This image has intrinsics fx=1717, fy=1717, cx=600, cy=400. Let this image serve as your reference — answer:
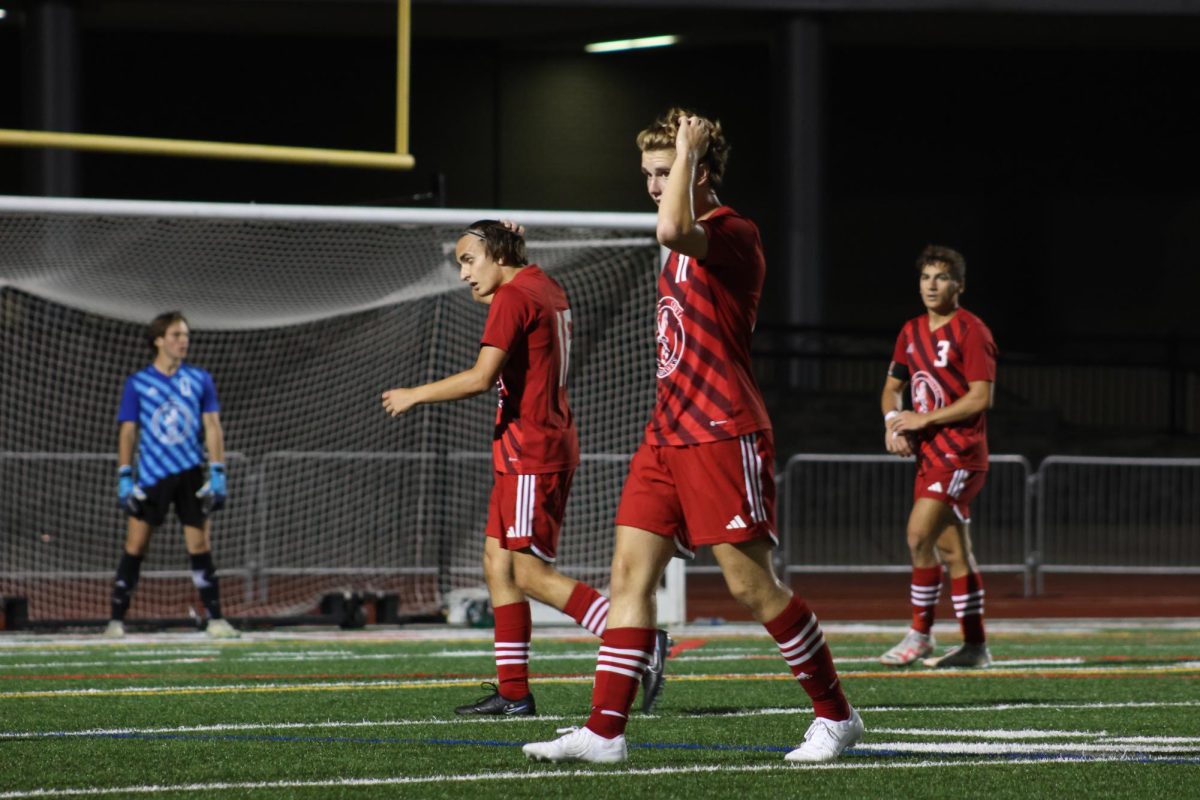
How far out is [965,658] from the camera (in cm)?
873

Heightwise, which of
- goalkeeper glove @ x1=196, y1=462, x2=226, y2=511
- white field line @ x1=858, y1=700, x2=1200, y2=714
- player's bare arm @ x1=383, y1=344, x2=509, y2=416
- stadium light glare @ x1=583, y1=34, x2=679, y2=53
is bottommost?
white field line @ x1=858, y1=700, x2=1200, y2=714

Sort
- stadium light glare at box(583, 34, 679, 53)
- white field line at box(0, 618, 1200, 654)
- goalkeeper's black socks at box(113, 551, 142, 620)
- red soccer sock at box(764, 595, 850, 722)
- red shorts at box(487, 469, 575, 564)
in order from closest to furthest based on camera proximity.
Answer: red soccer sock at box(764, 595, 850, 722) < red shorts at box(487, 469, 575, 564) < white field line at box(0, 618, 1200, 654) < goalkeeper's black socks at box(113, 551, 142, 620) < stadium light glare at box(583, 34, 679, 53)

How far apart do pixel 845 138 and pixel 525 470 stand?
23.9 metres

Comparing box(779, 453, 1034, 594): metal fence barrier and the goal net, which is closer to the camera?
the goal net

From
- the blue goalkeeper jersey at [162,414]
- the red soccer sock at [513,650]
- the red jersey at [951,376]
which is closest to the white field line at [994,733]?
the red soccer sock at [513,650]

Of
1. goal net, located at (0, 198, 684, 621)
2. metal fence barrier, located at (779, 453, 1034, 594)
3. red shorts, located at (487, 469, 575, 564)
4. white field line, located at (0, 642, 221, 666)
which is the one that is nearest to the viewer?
red shorts, located at (487, 469, 575, 564)

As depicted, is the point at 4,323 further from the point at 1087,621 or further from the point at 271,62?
the point at 271,62

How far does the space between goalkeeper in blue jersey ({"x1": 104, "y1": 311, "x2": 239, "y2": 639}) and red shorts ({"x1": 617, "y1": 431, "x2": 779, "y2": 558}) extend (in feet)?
22.6

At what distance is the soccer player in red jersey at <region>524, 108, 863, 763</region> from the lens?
16.5 feet

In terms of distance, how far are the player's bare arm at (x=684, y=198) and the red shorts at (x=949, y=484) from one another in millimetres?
3977

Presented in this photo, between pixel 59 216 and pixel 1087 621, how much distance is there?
8.39 m

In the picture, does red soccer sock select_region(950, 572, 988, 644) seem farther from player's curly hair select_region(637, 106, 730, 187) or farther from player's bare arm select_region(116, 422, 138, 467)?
player's bare arm select_region(116, 422, 138, 467)

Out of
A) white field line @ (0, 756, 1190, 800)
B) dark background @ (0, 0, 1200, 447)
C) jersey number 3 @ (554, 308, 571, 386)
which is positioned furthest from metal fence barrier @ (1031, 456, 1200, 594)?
→ white field line @ (0, 756, 1190, 800)

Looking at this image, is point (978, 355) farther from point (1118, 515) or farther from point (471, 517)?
point (1118, 515)
